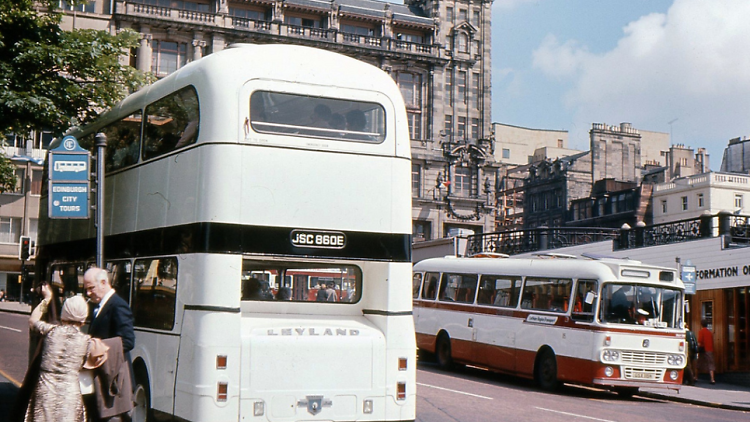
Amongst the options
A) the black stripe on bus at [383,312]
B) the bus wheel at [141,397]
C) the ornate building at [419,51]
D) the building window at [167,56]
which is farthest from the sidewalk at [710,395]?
the building window at [167,56]

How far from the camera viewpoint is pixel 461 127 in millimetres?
82188

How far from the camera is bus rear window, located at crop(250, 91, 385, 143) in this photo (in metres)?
10.5

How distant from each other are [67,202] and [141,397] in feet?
11.3

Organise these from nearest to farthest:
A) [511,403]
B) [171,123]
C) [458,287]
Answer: [171,123] → [511,403] → [458,287]

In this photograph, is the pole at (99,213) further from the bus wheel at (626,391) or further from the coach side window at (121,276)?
the bus wheel at (626,391)

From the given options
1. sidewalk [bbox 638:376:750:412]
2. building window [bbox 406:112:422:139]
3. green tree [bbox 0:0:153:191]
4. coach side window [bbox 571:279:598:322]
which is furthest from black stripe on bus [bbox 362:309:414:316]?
building window [bbox 406:112:422:139]

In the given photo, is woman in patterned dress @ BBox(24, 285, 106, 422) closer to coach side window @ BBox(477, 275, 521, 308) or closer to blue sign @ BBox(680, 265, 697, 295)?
coach side window @ BBox(477, 275, 521, 308)

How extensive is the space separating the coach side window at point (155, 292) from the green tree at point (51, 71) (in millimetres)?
6122

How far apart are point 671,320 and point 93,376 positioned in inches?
607

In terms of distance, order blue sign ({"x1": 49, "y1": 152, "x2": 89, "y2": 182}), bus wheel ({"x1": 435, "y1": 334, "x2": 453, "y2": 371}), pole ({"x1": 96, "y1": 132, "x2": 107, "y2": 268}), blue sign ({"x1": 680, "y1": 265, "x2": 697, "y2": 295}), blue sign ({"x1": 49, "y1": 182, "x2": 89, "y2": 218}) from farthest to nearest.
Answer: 1. bus wheel ({"x1": 435, "y1": 334, "x2": 453, "y2": 371})
2. blue sign ({"x1": 680, "y1": 265, "x2": 697, "y2": 295})
3. blue sign ({"x1": 49, "y1": 152, "x2": 89, "y2": 182})
4. blue sign ({"x1": 49, "y1": 182, "x2": 89, "y2": 218})
5. pole ({"x1": 96, "y1": 132, "x2": 107, "y2": 268})

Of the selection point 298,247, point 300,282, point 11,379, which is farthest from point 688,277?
point 11,379

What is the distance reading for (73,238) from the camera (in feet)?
49.7

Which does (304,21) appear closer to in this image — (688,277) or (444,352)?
(444,352)

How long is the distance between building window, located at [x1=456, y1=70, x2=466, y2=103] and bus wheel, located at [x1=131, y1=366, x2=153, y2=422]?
238ft
